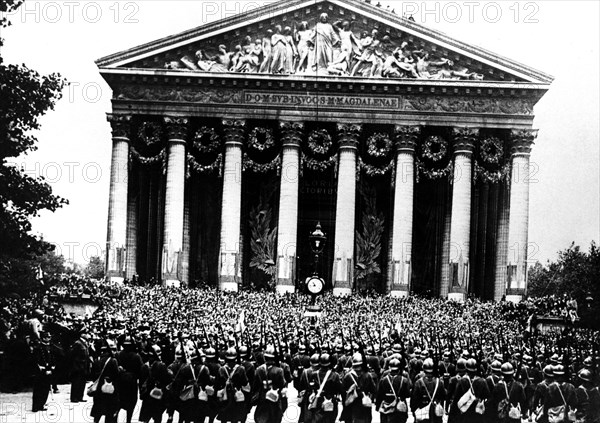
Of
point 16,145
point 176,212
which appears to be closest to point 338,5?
point 176,212

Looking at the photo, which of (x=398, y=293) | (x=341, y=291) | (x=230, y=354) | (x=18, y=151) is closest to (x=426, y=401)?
(x=230, y=354)

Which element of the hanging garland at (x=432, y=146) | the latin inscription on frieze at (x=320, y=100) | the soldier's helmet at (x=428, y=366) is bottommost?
the soldier's helmet at (x=428, y=366)

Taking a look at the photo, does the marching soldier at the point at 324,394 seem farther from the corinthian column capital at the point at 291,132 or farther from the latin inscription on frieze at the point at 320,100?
the latin inscription on frieze at the point at 320,100

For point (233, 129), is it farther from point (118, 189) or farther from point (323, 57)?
point (118, 189)

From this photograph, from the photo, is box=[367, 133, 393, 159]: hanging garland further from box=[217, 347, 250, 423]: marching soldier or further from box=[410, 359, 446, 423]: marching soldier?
box=[410, 359, 446, 423]: marching soldier

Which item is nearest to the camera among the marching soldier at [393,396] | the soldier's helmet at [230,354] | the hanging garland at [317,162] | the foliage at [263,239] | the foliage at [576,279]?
the marching soldier at [393,396]

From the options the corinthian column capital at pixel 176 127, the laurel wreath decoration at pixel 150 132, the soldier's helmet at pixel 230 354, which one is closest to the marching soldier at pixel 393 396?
the soldier's helmet at pixel 230 354

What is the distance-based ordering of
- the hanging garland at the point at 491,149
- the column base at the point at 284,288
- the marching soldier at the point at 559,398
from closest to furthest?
the marching soldier at the point at 559,398 < the column base at the point at 284,288 < the hanging garland at the point at 491,149
